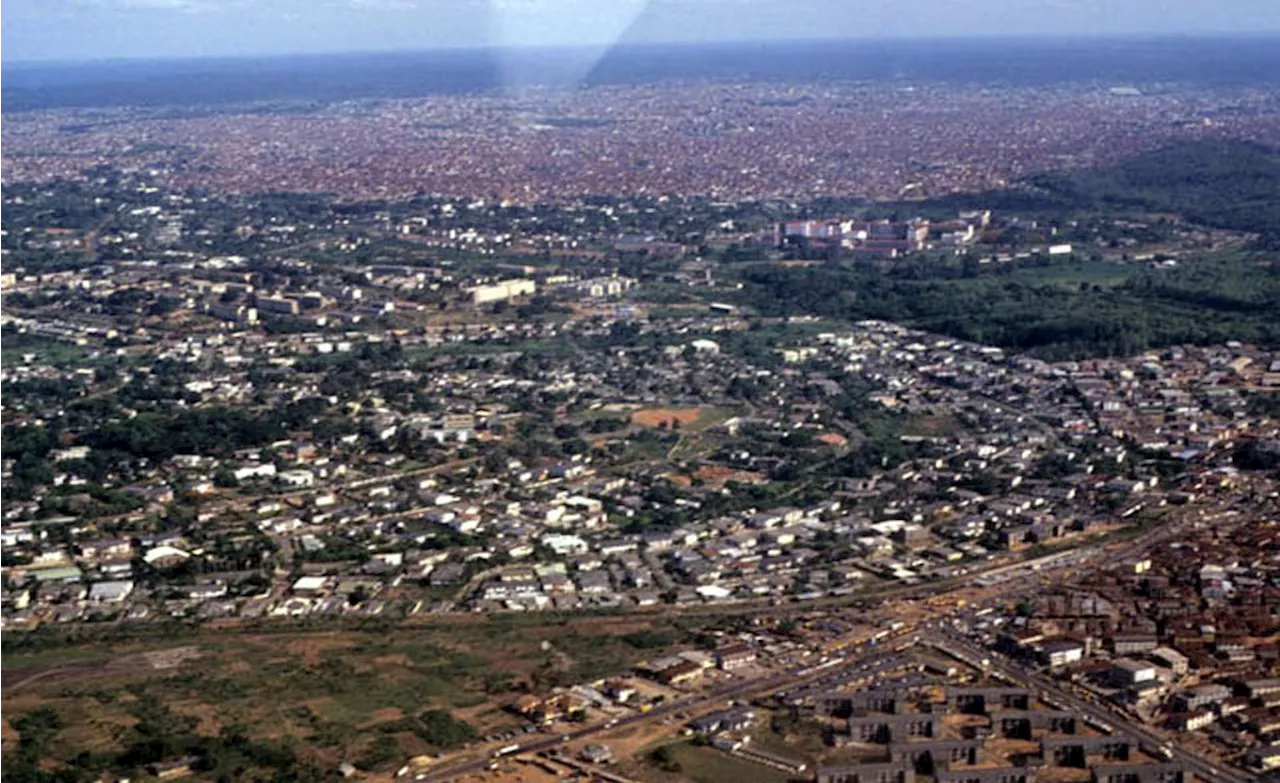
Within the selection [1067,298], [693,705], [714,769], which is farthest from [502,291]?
[714,769]

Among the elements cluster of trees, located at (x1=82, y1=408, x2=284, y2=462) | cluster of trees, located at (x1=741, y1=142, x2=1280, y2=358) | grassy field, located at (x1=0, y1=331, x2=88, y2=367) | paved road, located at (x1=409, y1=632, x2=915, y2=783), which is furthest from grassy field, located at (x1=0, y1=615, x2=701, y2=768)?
cluster of trees, located at (x1=741, y1=142, x2=1280, y2=358)

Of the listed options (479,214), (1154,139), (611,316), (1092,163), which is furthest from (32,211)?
(1154,139)

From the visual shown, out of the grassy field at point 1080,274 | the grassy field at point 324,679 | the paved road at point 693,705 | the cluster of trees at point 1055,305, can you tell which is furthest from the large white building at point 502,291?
the paved road at point 693,705

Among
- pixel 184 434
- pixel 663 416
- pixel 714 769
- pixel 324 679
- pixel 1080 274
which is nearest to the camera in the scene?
pixel 714 769

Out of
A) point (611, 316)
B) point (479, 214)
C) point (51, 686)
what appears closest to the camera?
point (51, 686)

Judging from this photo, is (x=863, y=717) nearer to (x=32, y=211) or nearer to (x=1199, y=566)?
(x=1199, y=566)

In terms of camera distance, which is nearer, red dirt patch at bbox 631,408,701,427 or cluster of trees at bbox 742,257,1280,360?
red dirt patch at bbox 631,408,701,427

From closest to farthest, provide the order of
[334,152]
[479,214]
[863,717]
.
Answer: [863,717] < [479,214] < [334,152]

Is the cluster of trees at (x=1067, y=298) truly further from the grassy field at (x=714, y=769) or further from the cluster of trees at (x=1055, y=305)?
the grassy field at (x=714, y=769)

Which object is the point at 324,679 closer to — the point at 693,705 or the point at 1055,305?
the point at 693,705

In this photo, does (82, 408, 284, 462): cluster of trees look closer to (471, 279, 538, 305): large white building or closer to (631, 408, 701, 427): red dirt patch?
(631, 408, 701, 427): red dirt patch

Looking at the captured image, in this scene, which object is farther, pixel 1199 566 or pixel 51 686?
pixel 1199 566
